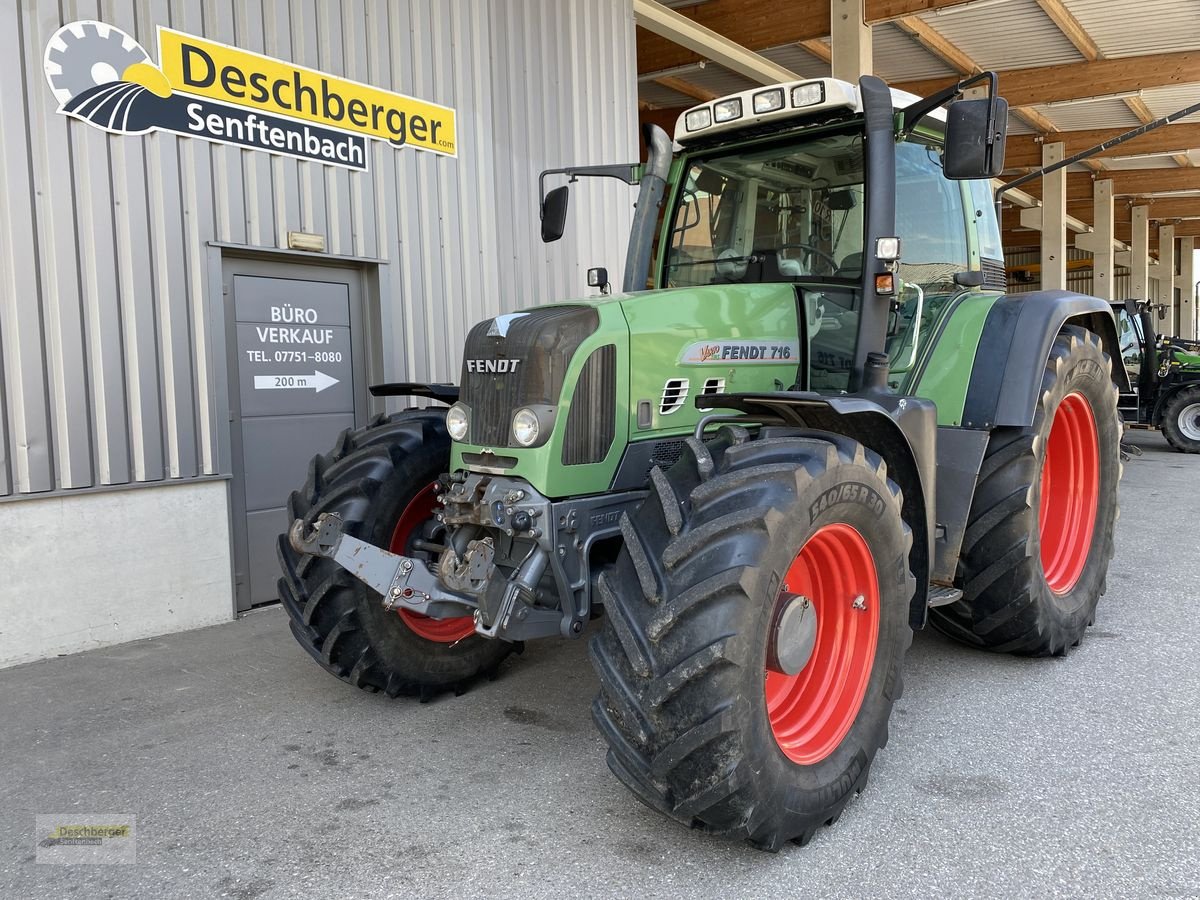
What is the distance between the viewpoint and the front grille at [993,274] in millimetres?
4227

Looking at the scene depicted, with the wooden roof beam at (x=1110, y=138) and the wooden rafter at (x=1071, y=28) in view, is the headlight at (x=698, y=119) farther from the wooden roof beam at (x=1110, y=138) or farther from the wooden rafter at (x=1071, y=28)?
the wooden roof beam at (x=1110, y=138)

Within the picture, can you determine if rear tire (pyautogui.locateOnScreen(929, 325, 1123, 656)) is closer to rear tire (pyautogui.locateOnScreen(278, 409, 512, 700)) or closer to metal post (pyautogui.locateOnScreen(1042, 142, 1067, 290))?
rear tire (pyautogui.locateOnScreen(278, 409, 512, 700))

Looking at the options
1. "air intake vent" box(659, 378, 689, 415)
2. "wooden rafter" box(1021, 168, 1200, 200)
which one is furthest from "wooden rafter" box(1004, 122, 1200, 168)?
"air intake vent" box(659, 378, 689, 415)

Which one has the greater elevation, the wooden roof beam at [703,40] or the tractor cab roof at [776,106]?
the wooden roof beam at [703,40]

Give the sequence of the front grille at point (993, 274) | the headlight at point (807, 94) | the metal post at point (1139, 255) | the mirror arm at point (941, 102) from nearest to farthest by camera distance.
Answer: the mirror arm at point (941, 102) → the headlight at point (807, 94) → the front grille at point (993, 274) → the metal post at point (1139, 255)

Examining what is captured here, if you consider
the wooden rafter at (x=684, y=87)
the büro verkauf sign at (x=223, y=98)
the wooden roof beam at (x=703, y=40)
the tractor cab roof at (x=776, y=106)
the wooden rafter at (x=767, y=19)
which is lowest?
the tractor cab roof at (x=776, y=106)

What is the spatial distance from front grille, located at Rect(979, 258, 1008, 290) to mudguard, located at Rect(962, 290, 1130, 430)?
272 mm

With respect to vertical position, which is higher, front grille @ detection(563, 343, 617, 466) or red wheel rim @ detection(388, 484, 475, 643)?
front grille @ detection(563, 343, 617, 466)

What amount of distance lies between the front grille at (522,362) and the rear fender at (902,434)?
19.2 inches

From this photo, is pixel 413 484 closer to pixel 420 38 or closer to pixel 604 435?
pixel 604 435

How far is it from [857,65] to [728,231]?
6976 mm

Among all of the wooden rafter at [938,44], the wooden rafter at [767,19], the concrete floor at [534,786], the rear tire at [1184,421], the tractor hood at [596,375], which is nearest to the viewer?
the concrete floor at [534,786]

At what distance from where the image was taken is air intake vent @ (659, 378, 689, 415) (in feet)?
10.4

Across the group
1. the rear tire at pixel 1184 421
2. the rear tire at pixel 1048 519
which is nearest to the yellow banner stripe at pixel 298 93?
the rear tire at pixel 1048 519
